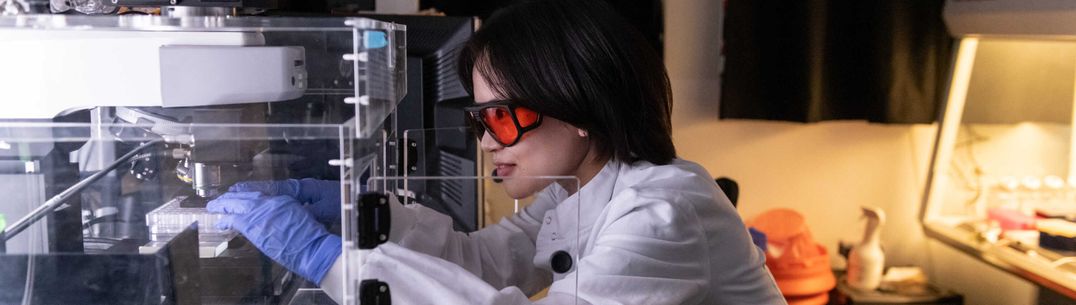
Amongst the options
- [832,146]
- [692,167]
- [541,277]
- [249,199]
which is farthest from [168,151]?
[832,146]

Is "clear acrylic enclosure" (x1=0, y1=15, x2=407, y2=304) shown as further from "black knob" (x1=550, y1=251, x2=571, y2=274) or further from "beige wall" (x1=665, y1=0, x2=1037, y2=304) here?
"beige wall" (x1=665, y1=0, x2=1037, y2=304)

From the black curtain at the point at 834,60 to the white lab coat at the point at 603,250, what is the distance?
192 centimetres

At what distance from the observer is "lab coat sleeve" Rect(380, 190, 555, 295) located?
1.24m

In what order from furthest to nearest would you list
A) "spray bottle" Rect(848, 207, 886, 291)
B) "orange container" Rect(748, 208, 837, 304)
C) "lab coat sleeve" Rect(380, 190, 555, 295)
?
"spray bottle" Rect(848, 207, 886, 291), "orange container" Rect(748, 208, 837, 304), "lab coat sleeve" Rect(380, 190, 555, 295)

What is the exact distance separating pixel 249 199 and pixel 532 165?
443 millimetres

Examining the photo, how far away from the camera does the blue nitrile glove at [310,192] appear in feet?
3.30

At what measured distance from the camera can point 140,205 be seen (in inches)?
40.4

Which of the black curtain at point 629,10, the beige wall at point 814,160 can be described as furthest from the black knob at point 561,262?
the beige wall at point 814,160

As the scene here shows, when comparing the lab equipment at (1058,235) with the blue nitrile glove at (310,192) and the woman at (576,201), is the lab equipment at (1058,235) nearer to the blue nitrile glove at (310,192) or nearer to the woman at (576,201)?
the woman at (576,201)

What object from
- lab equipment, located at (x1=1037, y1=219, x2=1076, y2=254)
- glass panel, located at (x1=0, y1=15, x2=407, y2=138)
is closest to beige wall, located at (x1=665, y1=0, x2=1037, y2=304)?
lab equipment, located at (x1=1037, y1=219, x2=1076, y2=254)

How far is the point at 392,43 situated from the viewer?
1115mm

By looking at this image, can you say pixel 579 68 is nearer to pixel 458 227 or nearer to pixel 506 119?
pixel 506 119

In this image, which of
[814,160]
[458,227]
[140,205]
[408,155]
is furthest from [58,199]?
[814,160]

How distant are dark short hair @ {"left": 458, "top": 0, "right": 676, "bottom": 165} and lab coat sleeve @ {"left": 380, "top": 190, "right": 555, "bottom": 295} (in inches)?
5.1
